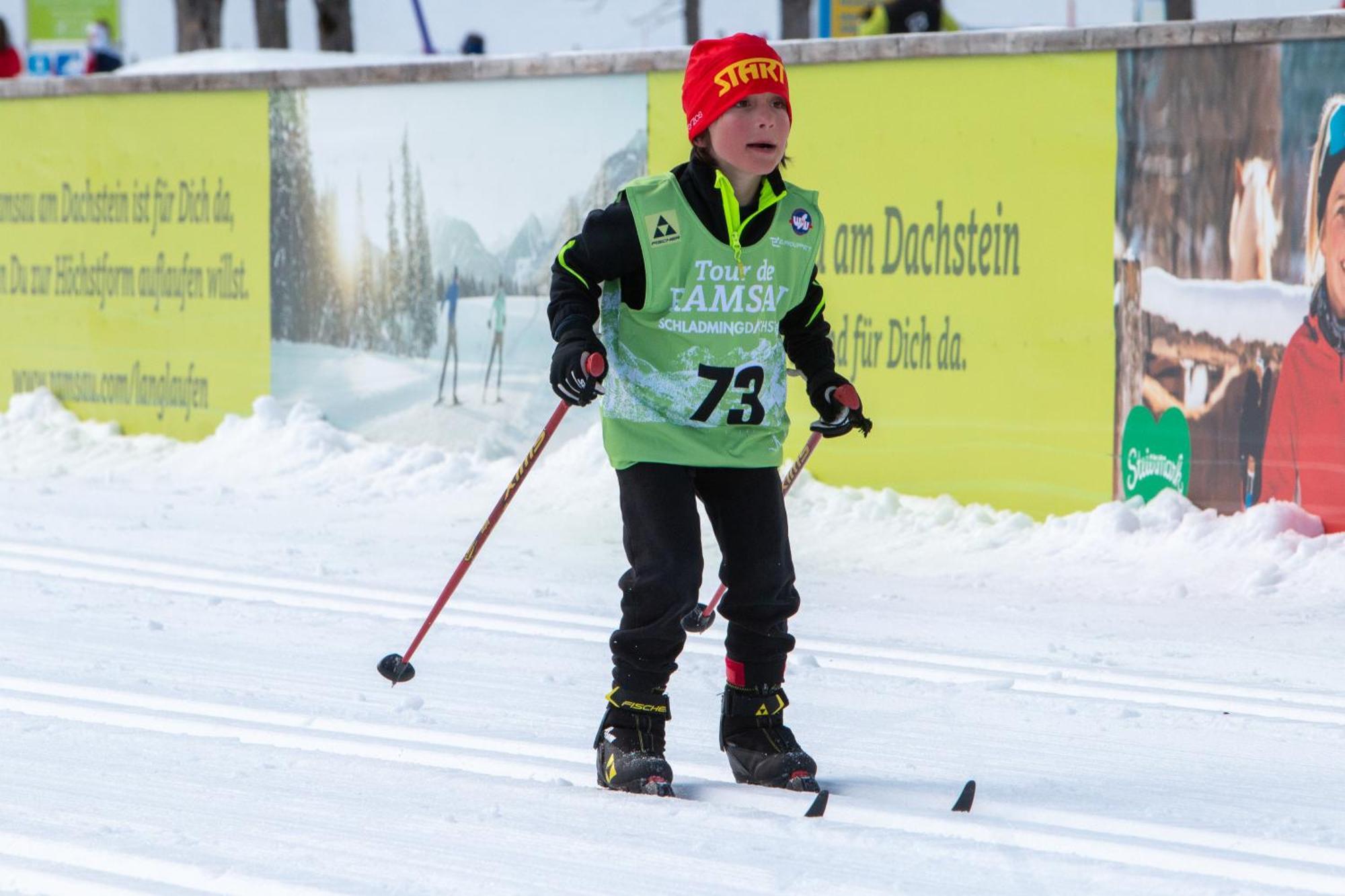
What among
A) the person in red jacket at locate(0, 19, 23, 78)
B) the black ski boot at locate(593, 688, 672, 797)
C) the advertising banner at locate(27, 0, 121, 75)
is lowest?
the black ski boot at locate(593, 688, 672, 797)

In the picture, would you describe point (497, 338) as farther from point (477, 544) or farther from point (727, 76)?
point (727, 76)

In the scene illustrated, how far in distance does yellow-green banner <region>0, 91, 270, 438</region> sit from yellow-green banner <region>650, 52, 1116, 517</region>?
11.5ft

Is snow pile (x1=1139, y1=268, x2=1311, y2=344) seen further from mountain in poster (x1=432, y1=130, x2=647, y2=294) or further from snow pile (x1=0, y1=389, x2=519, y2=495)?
snow pile (x1=0, y1=389, x2=519, y2=495)

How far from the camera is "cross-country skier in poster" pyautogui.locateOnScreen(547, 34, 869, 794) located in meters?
3.87

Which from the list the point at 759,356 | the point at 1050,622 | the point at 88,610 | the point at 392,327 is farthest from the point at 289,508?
the point at 759,356

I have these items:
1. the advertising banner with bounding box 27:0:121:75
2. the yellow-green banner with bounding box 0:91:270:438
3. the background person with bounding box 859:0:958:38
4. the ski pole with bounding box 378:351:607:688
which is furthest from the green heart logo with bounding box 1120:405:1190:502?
the advertising banner with bounding box 27:0:121:75

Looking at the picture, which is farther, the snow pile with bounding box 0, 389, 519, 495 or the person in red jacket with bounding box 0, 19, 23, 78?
the person in red jacket with bounding box 0, 19, 23, 78

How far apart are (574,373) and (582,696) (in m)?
1.47

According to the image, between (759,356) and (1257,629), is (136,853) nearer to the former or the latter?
(759,356)

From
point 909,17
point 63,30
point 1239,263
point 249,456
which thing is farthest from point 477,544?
point 63,30

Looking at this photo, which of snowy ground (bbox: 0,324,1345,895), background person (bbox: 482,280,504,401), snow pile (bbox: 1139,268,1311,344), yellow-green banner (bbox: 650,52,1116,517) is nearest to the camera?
snowy ground (bbox: 0,324,1345,895)

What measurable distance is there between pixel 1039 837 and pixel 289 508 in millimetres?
5823

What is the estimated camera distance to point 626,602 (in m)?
3.91

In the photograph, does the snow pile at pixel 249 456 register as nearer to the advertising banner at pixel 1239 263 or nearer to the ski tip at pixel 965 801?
the advertising banner at pixel 1239 263
